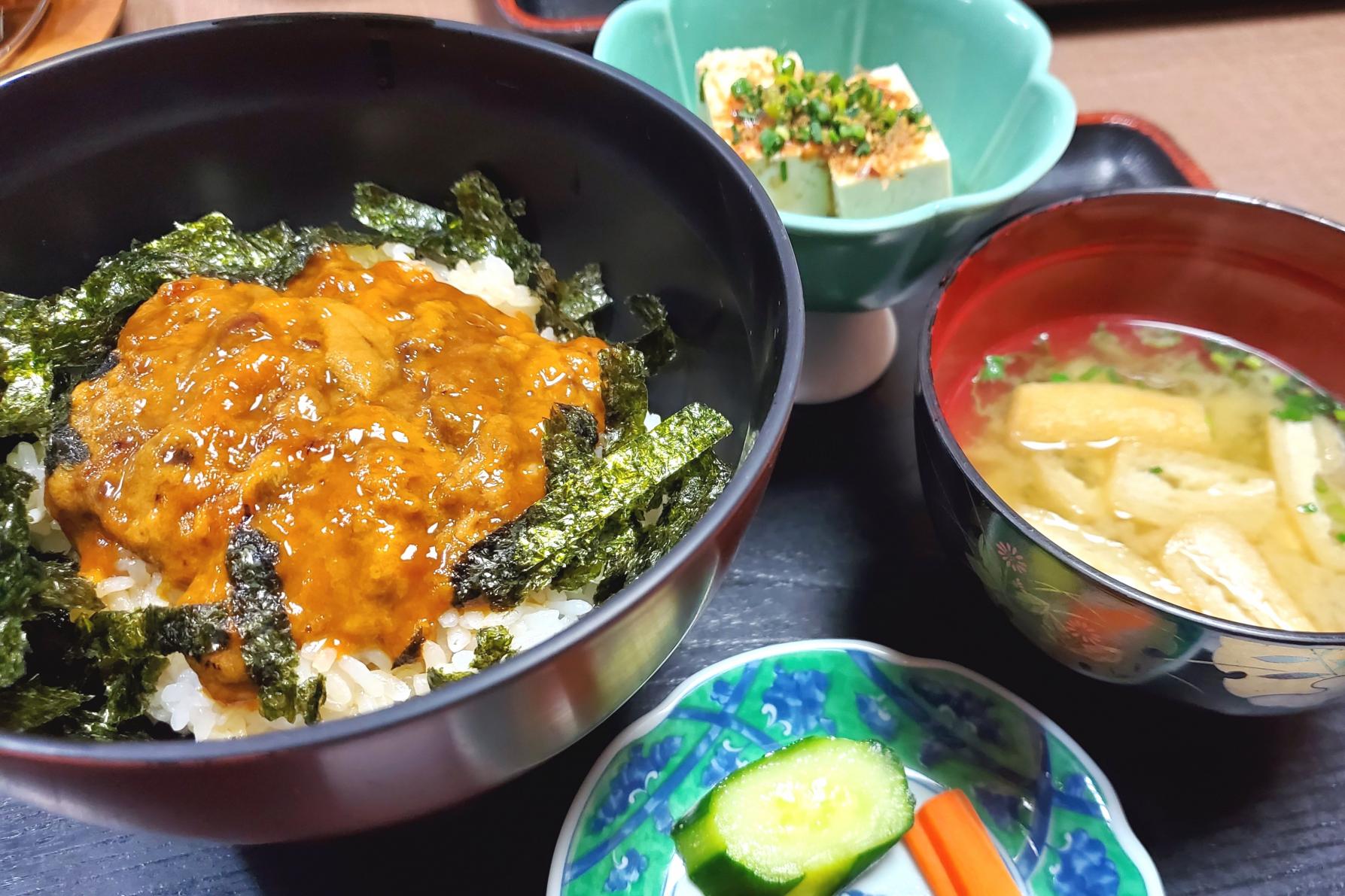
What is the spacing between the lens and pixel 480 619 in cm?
113

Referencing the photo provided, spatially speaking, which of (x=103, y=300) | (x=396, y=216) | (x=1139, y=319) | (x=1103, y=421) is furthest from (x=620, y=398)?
(x=1139, y=319)

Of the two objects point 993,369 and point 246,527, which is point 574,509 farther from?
point 993,369

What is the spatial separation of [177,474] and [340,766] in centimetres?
52

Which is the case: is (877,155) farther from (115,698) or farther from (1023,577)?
(115,698)

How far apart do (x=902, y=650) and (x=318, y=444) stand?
93 cm

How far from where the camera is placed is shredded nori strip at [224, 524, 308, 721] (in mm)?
1025

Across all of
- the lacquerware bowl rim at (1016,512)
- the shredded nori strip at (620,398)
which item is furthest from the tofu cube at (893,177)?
the shredded nori strip at (620,398)

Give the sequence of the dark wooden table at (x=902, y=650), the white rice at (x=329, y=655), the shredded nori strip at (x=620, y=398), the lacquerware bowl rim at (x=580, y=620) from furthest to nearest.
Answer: the shredded nori strip at (x=620, y=398) → the dark wooden table at (x=902, y=650) → the white rice at (x=329, y=655) → the lacquerware bowl rim at (x=580, y=620)

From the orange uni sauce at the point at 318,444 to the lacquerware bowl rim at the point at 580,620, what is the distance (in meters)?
0.30

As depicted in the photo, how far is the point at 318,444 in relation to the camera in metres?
1.13

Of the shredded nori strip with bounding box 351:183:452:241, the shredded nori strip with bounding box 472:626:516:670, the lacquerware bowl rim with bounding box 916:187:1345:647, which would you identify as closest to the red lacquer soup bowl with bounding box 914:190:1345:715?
the lacquerware bowl rim with bounding box 916:187:1345:647

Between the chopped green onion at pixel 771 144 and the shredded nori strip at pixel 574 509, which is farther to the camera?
the chopped green onion at pixel 771 144

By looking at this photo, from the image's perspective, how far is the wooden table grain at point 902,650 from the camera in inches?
46.9

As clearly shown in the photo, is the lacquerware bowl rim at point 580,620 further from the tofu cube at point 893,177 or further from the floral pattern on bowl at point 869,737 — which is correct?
the tofu cube at point 893,177
